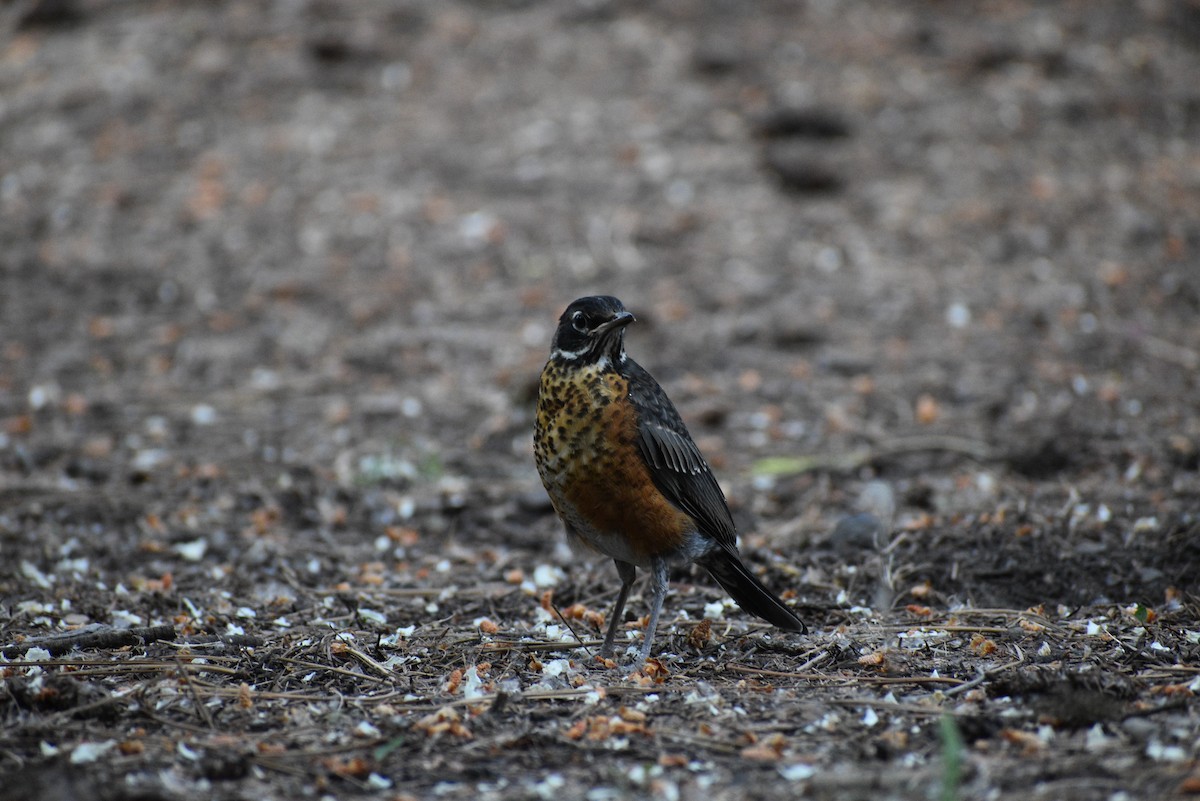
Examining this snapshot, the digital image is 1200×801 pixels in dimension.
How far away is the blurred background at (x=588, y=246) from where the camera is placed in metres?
6.84

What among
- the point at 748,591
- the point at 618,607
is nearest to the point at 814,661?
the point at 748,591

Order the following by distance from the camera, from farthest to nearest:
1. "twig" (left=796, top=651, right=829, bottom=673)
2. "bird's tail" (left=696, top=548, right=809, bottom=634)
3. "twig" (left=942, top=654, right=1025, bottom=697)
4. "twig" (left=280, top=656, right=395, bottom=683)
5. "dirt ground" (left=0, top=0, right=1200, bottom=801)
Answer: "bird's tail" (left=696, top=548, right=809, bottom=634) → "twig" (left=796, top=651, right=829, bottom=673) → "twig" (left=280, top=656, right=395, bottom=683) → "twig" (left=942, top=654, right=1025, bottom=697) → "dirt ground" (left=0, top=0, right=1200, bottom=801)

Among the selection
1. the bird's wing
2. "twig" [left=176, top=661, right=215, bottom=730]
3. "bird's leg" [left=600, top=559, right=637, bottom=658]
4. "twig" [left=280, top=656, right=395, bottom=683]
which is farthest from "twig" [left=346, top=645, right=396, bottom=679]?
the bird's wing

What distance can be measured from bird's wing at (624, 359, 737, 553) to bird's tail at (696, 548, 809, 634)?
0.24 feet

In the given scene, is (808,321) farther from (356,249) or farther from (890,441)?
(356,249)

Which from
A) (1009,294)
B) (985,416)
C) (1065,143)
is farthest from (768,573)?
(1065,143)

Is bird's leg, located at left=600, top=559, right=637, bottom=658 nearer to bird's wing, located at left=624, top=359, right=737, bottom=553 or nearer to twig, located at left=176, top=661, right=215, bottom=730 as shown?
bird's wing, located at left=624, top=359, right=737, bottom=553

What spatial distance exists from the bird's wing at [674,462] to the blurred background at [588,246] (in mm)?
1152

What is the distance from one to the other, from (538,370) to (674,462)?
339 centimetres

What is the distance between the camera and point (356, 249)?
9.35 m

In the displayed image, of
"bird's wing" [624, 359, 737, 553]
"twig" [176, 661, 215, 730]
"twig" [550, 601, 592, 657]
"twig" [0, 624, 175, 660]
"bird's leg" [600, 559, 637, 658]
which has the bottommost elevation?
"twig" [550, 601, 592, 657]

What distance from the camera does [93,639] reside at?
434cm

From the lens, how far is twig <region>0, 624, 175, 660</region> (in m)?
4.22

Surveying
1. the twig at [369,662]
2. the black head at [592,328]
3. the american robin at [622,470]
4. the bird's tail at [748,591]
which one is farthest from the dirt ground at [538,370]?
the black head at [592,328]
